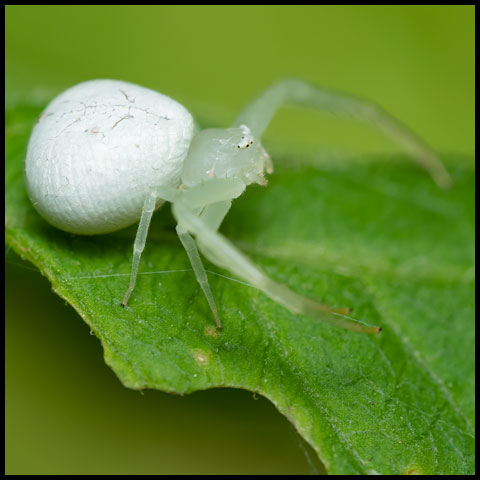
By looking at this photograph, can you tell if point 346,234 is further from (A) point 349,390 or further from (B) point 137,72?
(B) point 137,72

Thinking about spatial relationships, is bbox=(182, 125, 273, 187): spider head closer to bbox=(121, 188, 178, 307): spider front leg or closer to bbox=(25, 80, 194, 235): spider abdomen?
bbox=(25, 80, 194, 235): spider abdomen

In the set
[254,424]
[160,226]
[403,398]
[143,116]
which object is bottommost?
[254,424]

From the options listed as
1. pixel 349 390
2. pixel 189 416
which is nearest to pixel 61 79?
pixel 189 416

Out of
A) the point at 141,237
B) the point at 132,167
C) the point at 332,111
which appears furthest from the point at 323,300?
the point at 332,111

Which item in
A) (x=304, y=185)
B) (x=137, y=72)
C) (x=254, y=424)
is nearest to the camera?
(x=254, y=424)

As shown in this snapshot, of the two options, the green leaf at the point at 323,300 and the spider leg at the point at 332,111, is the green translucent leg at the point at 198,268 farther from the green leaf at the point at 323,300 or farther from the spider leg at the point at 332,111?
the spider leg at the point at 332,111

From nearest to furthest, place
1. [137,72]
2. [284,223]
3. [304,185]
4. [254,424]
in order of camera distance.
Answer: [254,424] < [284,223] < [304,185] < [137,72]
